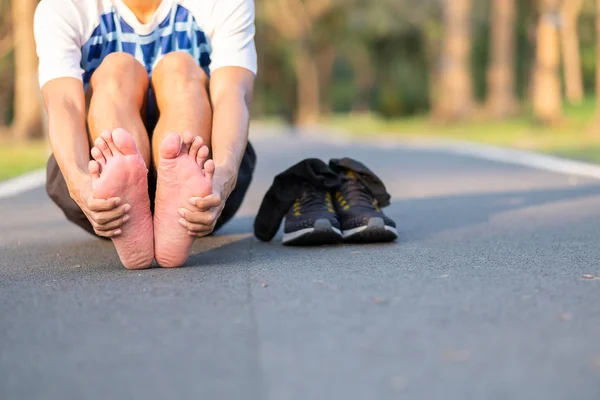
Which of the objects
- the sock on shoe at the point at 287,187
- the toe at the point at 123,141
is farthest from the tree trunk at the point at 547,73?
the toe at the point at 123,141

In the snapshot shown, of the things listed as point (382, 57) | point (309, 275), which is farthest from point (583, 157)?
point (382, 57)

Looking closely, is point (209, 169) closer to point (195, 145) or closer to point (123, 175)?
point (195, 145)

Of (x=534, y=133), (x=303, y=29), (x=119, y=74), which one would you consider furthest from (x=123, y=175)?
(x=303, y=29)

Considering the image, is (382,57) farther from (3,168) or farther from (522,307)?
(522,307)

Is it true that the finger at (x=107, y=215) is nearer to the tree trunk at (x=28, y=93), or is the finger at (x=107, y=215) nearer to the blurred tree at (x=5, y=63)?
the tree trunk at (x=28, y=93)

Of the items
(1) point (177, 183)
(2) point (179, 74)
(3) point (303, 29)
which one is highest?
(2) point (179, 74)

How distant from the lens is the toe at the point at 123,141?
144 inches

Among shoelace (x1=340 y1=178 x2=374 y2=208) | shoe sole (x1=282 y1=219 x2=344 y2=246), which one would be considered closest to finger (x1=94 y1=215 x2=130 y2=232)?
shoe sole (x1=282 y1=219 x2=344 y2=246)

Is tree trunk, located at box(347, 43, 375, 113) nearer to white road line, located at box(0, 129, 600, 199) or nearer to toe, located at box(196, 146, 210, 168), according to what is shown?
white road line, located at box(0, 129, 600, 199)

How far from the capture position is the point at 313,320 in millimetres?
2947

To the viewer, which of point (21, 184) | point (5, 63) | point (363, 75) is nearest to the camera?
point (21, 184)

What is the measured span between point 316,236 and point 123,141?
119 cm

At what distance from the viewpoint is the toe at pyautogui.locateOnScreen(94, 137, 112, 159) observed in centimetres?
368

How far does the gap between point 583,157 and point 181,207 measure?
30.9 ft
